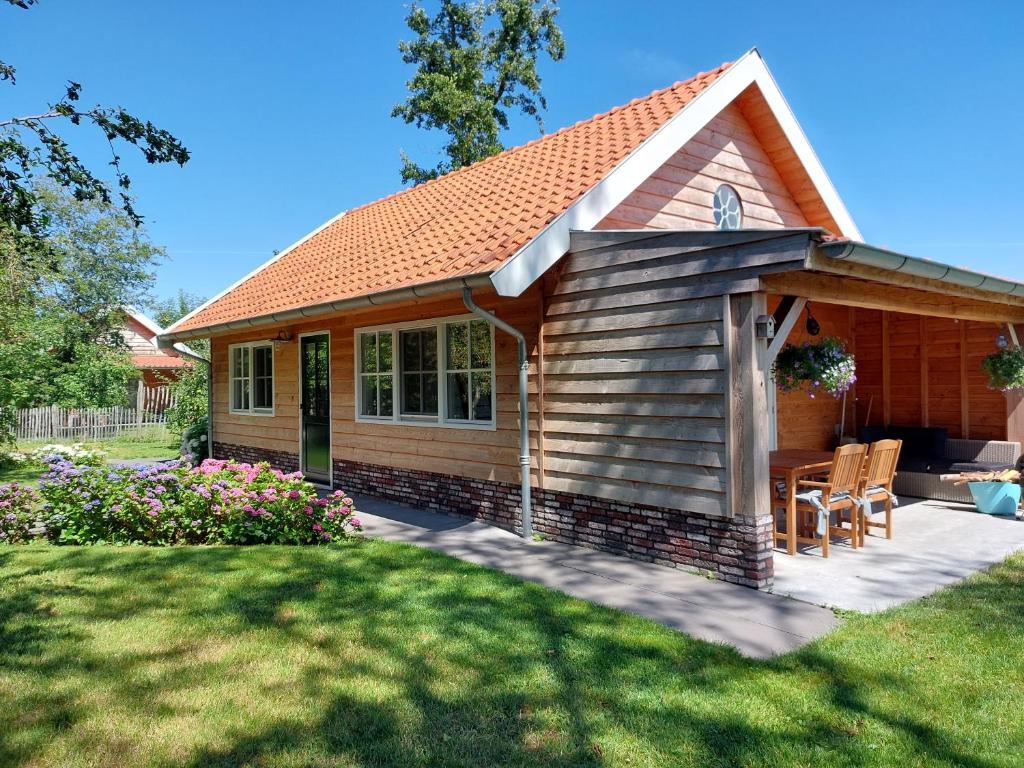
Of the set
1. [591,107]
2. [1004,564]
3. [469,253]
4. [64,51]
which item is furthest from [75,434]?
[1004,564]

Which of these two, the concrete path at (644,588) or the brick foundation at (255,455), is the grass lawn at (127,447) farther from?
the concrete path at (644,588)

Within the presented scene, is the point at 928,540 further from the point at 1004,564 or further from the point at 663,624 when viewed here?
the point at 663,624

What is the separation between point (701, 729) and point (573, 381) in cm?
387

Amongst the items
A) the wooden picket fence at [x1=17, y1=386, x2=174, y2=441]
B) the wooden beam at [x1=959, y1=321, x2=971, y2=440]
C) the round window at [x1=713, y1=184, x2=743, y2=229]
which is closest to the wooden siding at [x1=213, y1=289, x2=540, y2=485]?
the round window at [x1=713, y1=184, x2=743, y2=229]

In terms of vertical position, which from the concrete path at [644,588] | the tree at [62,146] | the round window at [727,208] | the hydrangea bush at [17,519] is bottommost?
the concrete path at [644,588]

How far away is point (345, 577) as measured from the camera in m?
5.30

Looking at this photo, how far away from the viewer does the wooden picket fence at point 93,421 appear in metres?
19.0

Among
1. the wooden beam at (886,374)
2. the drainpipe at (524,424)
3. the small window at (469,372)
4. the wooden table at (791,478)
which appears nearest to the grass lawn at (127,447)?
the small window at (469,372)

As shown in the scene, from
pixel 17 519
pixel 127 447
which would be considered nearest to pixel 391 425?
pixel 17 519

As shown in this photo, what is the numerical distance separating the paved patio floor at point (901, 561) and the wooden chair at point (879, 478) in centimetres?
19

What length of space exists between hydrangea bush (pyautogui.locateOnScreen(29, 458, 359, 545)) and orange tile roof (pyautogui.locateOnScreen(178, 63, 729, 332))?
248 centimetres

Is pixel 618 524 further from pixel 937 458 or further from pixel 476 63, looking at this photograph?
pixel 476 63

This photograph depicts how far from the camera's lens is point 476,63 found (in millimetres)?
22828

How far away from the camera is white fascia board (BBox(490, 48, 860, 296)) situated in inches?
238
